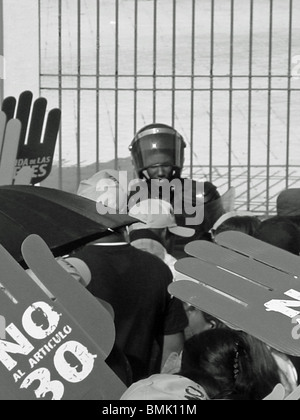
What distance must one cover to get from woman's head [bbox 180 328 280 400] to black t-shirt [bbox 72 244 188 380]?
25.8 inches

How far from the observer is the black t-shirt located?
2.97 meters

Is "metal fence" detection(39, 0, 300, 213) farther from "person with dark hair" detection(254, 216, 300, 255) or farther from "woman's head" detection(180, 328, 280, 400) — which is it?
"woman's head" detection(180, 328, 280, 400)

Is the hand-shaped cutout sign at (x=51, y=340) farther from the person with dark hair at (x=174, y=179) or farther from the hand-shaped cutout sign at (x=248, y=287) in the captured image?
the person with dark hair at (x=174, y=179)

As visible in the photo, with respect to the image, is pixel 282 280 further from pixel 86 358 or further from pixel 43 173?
pixel 43 173

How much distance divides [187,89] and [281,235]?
3847mm

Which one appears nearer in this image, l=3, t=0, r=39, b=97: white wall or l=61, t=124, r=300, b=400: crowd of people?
l=61, t=124, r=300, b=400: crowd of people

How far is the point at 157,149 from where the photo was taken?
18.6ft

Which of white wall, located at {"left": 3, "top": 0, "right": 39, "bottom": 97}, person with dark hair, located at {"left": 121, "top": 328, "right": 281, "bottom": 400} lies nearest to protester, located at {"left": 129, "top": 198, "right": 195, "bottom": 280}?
person with dark hair, located at {"left": 121, "top": 328, "right": 281, "bottom": 400}

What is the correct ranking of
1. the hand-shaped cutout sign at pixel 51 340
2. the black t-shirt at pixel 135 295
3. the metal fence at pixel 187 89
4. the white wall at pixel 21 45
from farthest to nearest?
the metal fence at pixel 187 89 → the white wall at pixel 21 45 → the black t-shirt at pixel 135 295 → the hand-shaped cutout sign at pixel 51 340

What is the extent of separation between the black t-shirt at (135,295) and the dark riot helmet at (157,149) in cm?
246

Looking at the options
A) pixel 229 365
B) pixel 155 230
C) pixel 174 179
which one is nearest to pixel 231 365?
pixel 229 365

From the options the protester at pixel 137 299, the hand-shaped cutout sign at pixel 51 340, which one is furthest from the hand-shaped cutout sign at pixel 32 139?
the hand-shaped cutout sign at pixel 51 340

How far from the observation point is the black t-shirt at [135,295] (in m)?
2.97

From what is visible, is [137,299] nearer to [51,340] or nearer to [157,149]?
[51,340]
